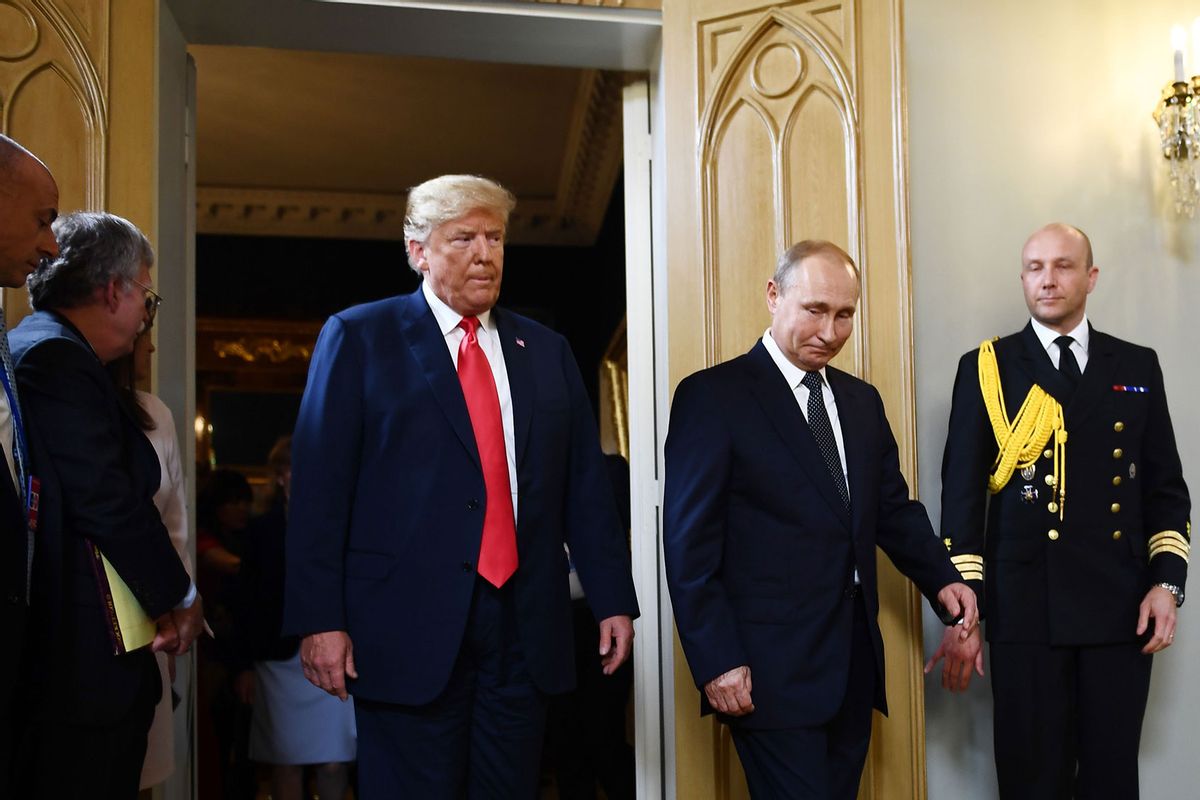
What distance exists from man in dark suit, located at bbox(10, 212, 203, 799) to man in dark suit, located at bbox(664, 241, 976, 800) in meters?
1.05

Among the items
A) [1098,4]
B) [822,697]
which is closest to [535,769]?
[822,697]

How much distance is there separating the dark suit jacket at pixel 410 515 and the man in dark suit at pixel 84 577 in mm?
296

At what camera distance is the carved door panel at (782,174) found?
3.38m

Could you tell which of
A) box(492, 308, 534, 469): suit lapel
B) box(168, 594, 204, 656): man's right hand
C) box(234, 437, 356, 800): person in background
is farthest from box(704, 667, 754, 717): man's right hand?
box(234, 437, 356, 800): person in background

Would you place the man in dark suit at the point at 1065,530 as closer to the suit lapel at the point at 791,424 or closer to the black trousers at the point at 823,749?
the black trousers at the point at 823,749

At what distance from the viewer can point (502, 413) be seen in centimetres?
261

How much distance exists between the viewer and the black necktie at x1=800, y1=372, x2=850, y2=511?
8.93ft

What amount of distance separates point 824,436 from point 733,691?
0.60 metres

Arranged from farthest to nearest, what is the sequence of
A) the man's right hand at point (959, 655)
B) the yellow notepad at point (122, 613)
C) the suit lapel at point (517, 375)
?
the man's right hand at point (959, 655) < the suit lapel at point (517, 375) < the yellow notepad at point (122, 613)

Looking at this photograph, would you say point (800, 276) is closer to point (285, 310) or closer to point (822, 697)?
point (822, 697)

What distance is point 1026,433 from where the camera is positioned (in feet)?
10.5

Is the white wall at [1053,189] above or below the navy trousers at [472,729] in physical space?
above

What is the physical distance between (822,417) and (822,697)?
607mm

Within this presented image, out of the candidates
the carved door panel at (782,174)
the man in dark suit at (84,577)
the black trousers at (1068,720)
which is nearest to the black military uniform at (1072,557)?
the black trousers at (1068,720)
